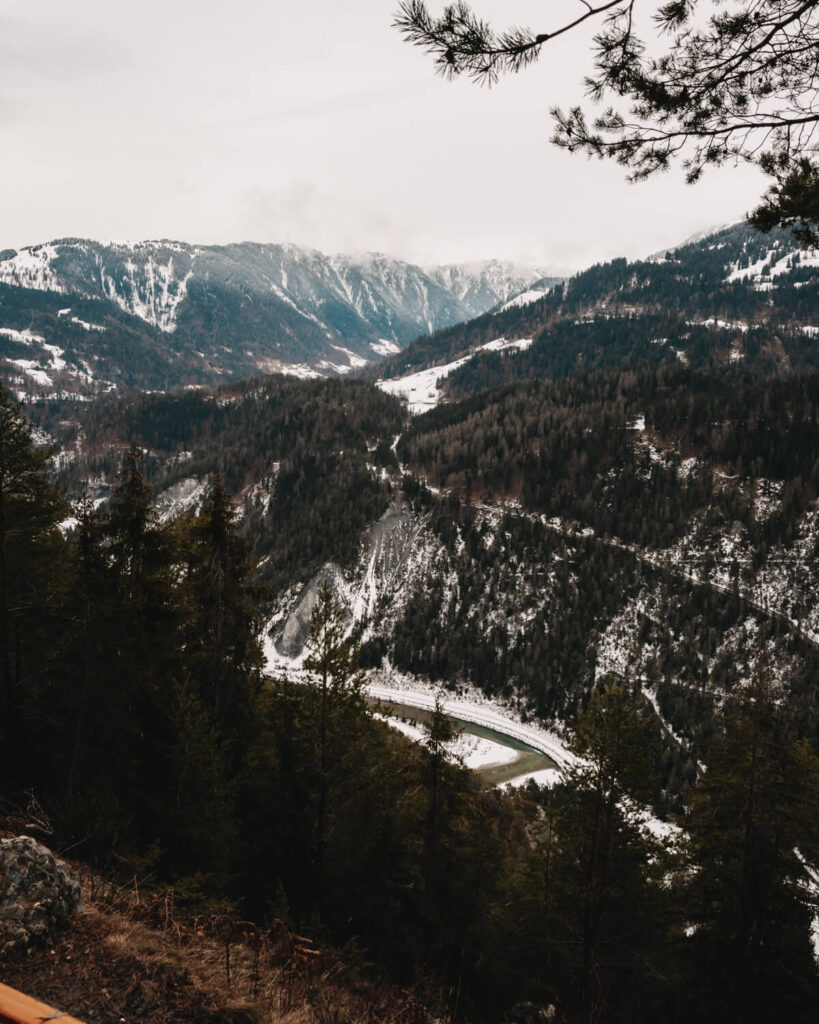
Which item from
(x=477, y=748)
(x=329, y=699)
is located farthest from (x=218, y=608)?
(x=477, y=748)

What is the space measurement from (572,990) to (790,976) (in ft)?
20.3

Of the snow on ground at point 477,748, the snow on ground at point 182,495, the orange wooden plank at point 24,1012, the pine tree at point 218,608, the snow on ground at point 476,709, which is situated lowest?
the snow on ground at point 476,709

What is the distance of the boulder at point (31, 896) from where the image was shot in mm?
5199

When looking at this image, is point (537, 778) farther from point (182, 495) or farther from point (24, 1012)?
point (182, 495)

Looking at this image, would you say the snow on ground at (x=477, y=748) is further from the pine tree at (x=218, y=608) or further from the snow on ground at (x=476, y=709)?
the pine tree at (x=218, y=608)

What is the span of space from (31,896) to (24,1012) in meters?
2.46

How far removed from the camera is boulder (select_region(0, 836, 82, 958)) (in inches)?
205

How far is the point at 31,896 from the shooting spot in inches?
216

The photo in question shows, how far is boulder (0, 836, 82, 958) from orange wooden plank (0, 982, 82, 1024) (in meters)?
1.95

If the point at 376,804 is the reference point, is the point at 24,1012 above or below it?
above

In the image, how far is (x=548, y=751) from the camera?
8025 centimetres

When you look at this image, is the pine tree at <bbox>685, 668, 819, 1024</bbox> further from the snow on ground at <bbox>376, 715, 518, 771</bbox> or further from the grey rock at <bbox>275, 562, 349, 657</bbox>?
the grey rock at <bbox>275, 562, 349, 657</bbox>

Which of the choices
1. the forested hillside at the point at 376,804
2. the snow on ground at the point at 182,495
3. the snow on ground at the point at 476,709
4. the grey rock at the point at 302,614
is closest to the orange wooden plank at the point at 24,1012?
the forested hillside at the point at 376,804

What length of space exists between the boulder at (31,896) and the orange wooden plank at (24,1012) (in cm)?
195
